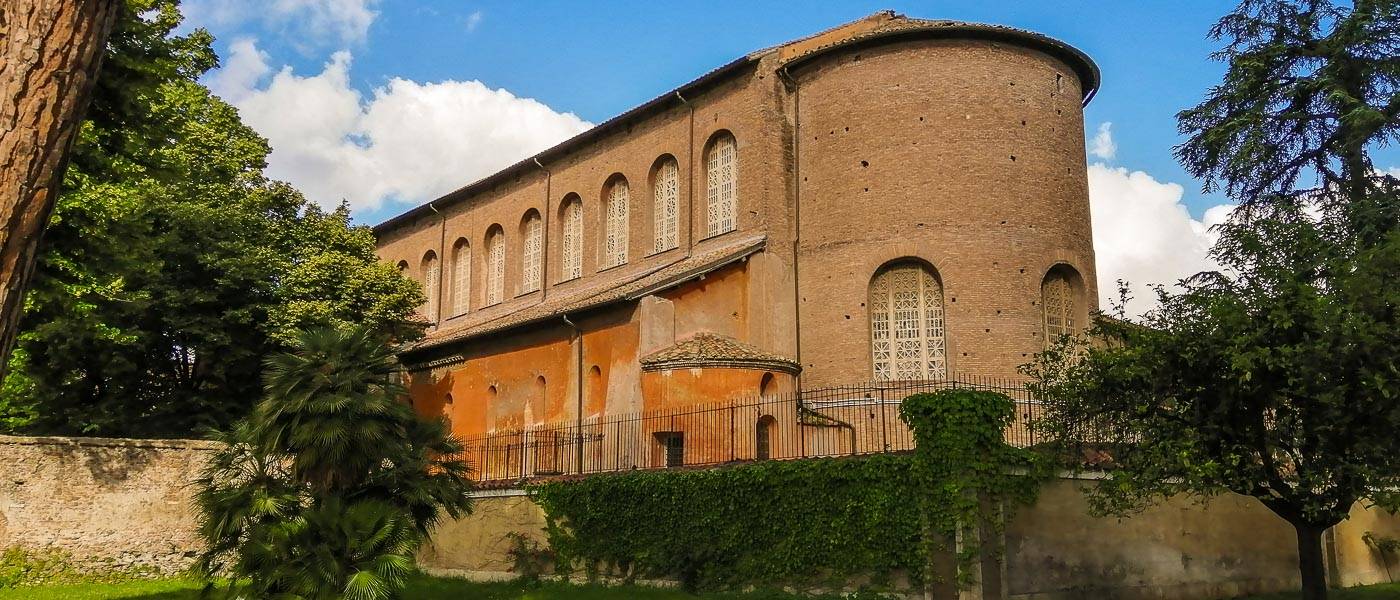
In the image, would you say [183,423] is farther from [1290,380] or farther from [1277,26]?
[1277,26]

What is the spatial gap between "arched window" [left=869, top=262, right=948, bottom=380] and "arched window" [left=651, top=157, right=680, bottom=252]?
6577 millimetres

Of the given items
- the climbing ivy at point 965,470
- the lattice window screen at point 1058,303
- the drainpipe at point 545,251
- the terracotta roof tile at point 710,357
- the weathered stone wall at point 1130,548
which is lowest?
the weathered stone wall at point 1130,548

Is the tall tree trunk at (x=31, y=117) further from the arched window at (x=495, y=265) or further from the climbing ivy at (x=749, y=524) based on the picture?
the arched window at (x=495, y=265)

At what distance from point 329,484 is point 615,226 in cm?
1603

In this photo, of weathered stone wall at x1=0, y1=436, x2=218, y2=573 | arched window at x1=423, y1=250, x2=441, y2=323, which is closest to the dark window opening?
weathered stone wall at x1=0, y1=436, x2=218, y2=573

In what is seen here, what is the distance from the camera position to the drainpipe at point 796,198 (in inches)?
934

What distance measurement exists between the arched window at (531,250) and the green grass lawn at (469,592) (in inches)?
530

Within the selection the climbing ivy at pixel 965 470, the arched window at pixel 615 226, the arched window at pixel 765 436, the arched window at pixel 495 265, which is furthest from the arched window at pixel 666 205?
the climbing ivy at pixel 965 470

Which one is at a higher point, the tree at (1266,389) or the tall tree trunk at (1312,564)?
the tree at (1266,389)

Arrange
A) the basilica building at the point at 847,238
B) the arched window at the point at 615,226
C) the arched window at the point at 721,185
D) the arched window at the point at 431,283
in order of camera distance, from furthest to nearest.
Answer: the arched window at the point at 431,283, the arched window at the point at 615,226, the arched window at the point at 721,185, the basilica building at the point at 847,238

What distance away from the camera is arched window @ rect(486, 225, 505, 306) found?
34.5m

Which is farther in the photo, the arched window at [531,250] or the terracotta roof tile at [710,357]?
the arched window at [531,250]

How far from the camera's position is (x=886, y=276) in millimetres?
23078

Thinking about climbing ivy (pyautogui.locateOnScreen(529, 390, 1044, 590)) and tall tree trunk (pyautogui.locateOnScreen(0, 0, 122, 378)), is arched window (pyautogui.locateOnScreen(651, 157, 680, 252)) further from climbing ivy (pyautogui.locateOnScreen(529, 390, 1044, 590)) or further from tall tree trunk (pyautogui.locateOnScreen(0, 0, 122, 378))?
tall tree trunk (pyautogui.locateOnScreen(0, 0, 122, 378))
